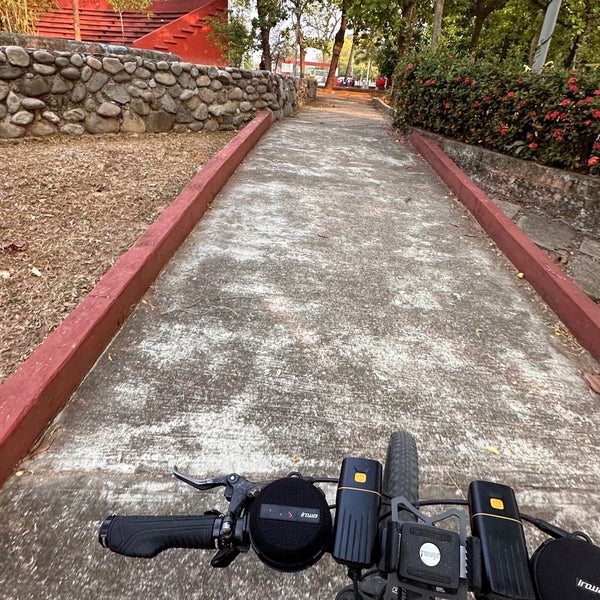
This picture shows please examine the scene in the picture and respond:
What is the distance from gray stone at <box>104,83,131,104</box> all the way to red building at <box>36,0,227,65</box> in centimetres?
975

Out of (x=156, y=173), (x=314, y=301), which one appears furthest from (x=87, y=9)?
(x=314, y=301)

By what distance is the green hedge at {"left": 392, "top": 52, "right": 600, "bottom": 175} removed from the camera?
4922mm

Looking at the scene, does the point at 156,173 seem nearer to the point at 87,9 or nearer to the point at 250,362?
the point at 250,362

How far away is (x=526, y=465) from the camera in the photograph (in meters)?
2.11

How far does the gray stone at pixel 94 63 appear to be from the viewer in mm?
6520

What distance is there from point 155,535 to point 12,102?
716 cm

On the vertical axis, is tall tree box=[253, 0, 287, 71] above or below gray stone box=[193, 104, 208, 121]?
above

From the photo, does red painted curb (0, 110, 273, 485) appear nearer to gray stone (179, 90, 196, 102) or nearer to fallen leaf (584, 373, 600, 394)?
fallen leaf (584, 373, 600, 394)

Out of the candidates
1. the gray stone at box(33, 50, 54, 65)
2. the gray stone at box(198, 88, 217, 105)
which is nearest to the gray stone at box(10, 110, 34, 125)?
the gray stone at box(33, 50, 54, 65)

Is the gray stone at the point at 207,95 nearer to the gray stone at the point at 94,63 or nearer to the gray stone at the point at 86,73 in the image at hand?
the gray stone at the point at 94,63

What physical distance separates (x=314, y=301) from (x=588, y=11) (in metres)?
20.5

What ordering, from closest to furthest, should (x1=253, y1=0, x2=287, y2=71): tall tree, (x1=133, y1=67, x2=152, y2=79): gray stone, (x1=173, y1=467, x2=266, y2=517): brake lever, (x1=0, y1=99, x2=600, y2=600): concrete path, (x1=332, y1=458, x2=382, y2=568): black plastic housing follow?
(x1=332, y1=458, x2=382, y2=568): black plastic housing
(x1=173, y1=467, x2=266, y2=517): brake lever
(x1=0, y1=99, x2=600, y2=600): concrete path
(x1=133, y1=67, x2=152, y2=79): gray stone
(x1=253, y1=0, x2=287, y2=71): tall tree

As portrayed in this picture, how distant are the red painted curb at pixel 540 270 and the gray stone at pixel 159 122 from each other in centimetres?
493

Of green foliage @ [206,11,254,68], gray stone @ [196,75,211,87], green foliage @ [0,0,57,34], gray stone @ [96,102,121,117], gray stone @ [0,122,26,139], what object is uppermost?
green foliage @ [206,11,254,68]
